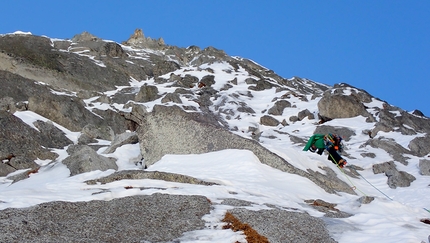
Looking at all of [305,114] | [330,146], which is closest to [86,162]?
[330,146]

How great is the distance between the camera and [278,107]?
252ft

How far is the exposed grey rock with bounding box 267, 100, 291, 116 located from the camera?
7528cm

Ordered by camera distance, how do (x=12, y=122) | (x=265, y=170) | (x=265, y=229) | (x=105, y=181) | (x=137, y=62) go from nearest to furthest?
1. (x=265, y=229)
2. (x=105, y=181)
3. (x=265, y=170)
4. (x=12, y=122)
5. (x=137, y=62)

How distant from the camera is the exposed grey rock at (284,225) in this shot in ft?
39.2

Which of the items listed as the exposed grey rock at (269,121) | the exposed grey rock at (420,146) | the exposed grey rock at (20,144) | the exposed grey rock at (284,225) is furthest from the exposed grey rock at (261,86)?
the exposed grey rock at (284,225)

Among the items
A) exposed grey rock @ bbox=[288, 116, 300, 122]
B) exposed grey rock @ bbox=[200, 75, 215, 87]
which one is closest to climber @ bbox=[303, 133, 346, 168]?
exposed grey rock @ bbox=[288, 116, 300, 122]

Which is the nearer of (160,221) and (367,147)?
(160,221)

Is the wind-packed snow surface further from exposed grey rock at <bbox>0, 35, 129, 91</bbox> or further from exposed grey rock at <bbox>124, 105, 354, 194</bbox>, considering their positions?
exposed grey rock at <bbox>0, 35, 129, 91</bbox>

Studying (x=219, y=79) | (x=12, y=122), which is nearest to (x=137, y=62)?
(x=219, y=79)

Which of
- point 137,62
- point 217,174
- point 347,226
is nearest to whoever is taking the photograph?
point 347,226

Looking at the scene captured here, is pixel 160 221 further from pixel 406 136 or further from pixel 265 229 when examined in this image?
pixel 406 136

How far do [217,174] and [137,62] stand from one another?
10236cm

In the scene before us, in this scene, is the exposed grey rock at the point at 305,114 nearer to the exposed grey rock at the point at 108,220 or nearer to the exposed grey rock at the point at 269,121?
the exposed grey rock at the point at 269,121

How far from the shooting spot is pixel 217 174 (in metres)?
21.0
